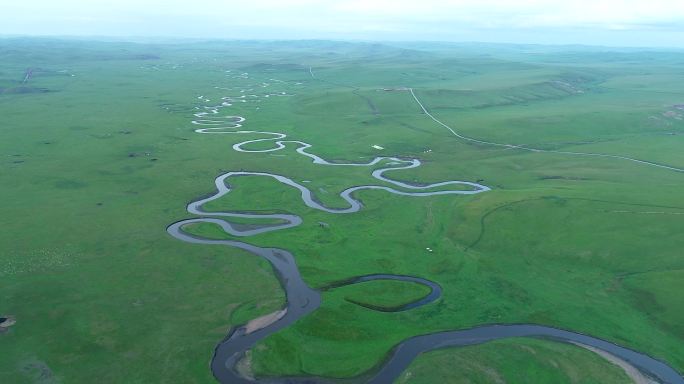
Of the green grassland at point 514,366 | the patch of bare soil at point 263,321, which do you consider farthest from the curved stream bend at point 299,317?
the green grassland at point 514,366

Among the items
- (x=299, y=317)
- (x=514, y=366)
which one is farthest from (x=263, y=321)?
(x=514, y=366)

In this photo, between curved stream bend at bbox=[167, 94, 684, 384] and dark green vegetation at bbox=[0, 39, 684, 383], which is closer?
curved stream bend at bbox=[167, 94, 684, 384]

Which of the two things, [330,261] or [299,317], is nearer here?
[299,317]

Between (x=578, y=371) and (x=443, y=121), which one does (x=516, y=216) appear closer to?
(x=578, y=371)

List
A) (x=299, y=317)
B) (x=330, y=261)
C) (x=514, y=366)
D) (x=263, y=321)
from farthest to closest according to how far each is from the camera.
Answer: (x=330, y=261) → (x=299, y=317) → (x=263, y=321) → (x=514, y=366)

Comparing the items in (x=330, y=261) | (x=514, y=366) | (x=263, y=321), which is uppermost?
(x=330, y=261)

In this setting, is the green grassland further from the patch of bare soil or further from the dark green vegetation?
the patch of bare soil

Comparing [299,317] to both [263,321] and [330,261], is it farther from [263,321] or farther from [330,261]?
[330,261]

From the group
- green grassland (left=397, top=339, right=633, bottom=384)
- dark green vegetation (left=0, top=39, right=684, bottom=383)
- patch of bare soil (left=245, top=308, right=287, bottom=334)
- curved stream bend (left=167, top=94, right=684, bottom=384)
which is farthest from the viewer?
patch of bare soil (left=245, top=308, right=287, bottom=334)

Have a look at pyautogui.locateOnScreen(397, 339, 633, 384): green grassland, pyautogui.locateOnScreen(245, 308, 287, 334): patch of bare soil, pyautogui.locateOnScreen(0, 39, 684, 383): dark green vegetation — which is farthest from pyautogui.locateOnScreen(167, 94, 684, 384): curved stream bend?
pyautogui.locateOnScreen(397, 339, 633, 384): green grassland

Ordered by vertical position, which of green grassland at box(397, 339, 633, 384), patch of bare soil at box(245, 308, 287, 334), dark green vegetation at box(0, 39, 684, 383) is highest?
dark green vegetation at box(0, 39, 684, 383)

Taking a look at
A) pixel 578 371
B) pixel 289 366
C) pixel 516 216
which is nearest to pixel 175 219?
pixel 289 366
